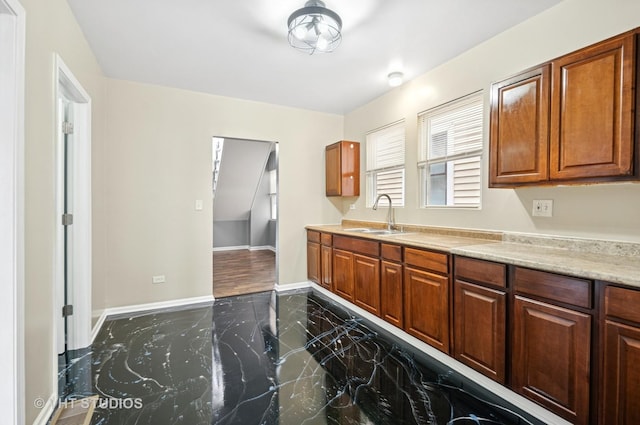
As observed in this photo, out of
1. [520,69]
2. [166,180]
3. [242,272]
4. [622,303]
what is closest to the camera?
[622,303]

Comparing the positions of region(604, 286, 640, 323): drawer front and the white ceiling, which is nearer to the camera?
region(604, 286, 640, 323): drawer front

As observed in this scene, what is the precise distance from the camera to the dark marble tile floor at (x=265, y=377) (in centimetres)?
170

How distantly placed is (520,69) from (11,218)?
129 inches

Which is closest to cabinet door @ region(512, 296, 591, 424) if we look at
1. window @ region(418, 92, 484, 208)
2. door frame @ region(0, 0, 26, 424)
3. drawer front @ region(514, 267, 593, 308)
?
drawer front @ region(514, 267, 593, 308)

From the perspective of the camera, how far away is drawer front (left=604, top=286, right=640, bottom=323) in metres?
1.24

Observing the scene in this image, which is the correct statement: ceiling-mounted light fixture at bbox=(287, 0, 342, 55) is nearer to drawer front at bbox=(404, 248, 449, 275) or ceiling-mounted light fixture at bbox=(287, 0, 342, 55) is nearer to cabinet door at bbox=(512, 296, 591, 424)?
drawer front at bbox=(404, 248, 449, 275)

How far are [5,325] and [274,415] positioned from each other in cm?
137

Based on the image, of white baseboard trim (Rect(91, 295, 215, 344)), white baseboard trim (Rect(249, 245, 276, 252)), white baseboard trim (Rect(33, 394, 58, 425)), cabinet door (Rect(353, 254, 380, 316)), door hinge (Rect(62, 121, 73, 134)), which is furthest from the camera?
white baseboard trim (Rect(249, 245, 276, 252))

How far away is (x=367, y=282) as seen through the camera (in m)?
2.99

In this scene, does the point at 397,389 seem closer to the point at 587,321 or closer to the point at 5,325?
the point at 587,321

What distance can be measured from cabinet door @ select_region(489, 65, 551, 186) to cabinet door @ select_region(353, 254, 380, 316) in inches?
52.0

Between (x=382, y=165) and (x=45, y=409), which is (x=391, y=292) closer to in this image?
(x=382, y=165)

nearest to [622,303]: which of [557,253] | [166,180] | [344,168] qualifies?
[557,253]

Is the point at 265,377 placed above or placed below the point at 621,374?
below
